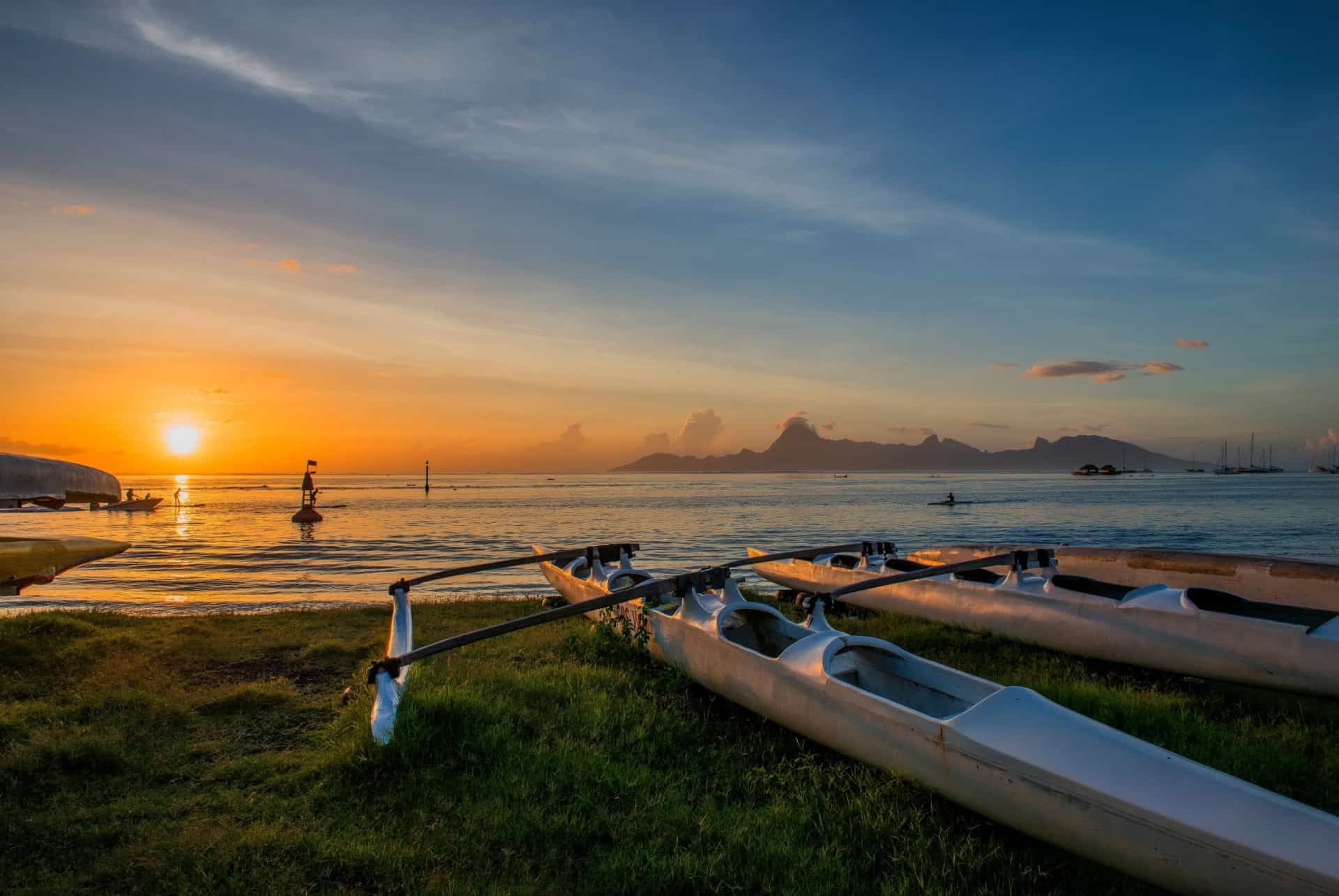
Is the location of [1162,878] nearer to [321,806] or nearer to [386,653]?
[321,806]

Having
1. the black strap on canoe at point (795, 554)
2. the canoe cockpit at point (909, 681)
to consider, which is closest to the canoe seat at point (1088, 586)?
the black strap on canoe at point (795, 554)

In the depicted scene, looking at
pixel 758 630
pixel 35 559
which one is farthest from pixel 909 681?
pixel 35 559

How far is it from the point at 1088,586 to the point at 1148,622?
4.30ft

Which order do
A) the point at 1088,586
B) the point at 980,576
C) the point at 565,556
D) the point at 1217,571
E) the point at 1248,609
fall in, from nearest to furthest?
the point at 1248,609, the point at 1088,586, the point at 1217,571, the point at 980,576, the point at 565,556

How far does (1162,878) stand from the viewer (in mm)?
3244

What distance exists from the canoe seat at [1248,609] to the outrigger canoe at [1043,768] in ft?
13.7

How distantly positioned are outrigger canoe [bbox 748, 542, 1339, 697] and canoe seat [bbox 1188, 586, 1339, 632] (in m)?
0.01

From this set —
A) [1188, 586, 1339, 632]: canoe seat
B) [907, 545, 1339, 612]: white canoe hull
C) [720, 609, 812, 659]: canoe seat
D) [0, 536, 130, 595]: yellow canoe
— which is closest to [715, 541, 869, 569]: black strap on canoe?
[720, 609, 812, 659]: canoe seat

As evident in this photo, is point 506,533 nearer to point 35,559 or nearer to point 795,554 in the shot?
point 795,554

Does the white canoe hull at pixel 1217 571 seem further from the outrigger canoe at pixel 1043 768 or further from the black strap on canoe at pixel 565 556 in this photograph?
the black strap on canoe at pixel 565 556

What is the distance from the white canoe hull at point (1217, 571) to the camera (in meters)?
8.31

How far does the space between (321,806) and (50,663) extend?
5320mm

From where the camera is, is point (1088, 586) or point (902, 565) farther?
point (902, 565)

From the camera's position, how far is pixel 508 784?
181 inches
